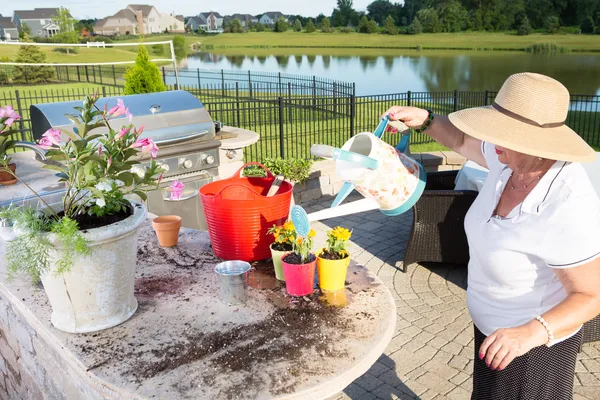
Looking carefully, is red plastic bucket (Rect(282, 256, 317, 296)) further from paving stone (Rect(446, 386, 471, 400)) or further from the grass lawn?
the grass lawn

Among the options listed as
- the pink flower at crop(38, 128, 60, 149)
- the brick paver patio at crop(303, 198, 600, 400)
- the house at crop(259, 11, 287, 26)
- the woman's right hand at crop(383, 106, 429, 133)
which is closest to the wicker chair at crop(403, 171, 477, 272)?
the brick paver patio at crop(303, 198, 600, 400)

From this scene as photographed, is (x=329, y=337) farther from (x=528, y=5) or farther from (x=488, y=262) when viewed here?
(x=528, y=5)

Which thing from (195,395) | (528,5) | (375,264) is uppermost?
(528,5)

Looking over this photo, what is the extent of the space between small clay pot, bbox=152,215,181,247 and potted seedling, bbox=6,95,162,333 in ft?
1.87

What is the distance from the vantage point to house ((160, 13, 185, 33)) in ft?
408

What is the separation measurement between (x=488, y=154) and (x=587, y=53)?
191 feet

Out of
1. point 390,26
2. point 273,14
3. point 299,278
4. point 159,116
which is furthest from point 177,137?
point 273,14

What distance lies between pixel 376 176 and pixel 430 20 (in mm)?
76686

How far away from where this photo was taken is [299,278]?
201 cm

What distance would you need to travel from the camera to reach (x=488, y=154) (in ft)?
7.50

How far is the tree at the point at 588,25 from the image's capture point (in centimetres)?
5450

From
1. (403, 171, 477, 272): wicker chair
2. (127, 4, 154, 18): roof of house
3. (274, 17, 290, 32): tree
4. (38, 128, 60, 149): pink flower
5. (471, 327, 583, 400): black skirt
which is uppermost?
(127, 4, 154, 18): roof of house

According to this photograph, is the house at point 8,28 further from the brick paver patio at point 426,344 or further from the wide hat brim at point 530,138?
the wide hat brim at point 530,138

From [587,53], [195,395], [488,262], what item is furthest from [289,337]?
[587,53]
